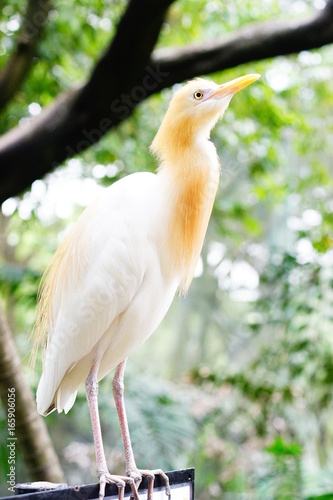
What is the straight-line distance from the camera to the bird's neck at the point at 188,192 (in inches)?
48.2

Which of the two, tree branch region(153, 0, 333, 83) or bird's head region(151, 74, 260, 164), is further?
tree branch region(153, 0, 333, 83)

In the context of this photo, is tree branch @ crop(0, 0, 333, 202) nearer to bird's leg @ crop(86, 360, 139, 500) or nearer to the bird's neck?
the bird's neck

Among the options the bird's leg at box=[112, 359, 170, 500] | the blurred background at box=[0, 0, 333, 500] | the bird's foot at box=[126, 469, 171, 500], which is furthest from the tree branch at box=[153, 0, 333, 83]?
the bird's foot at box=[126, 469, 171, 500]

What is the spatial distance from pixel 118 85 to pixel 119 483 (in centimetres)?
148

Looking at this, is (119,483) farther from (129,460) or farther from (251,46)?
(251,46)

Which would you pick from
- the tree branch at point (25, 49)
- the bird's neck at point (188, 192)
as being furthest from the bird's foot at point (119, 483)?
the tree branch at point (25, 49)

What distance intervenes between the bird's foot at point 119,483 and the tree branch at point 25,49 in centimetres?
173

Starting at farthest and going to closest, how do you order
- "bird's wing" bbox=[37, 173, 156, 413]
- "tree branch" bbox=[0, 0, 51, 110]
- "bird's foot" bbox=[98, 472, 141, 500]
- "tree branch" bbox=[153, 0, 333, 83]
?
"tree branch" bbox=[0, 0, 51, 110], "tree branch" bbox=[153, 0, 333, 83], "bird's wing" bbox=[37, 173, 156, 413], "bird's foot" bbox=[98, 472, 141, 500]

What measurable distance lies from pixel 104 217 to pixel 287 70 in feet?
8.44

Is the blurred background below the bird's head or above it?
below

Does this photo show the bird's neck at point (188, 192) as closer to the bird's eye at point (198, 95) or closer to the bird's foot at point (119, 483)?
the bird's eye at point (198, 95)

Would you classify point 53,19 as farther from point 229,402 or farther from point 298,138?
point 229,402

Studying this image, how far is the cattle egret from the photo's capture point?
3.99ft

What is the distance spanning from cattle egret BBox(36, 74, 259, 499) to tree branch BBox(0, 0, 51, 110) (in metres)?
1.26
